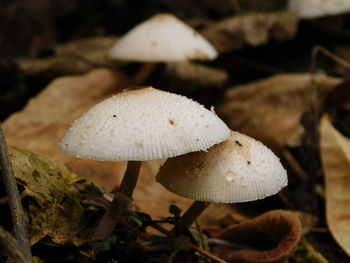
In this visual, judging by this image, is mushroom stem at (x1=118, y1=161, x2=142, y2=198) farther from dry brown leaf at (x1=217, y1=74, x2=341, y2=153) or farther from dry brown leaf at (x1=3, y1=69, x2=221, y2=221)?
dry brown leaf at (x1=217, y1=74, x2=341, y2=153)

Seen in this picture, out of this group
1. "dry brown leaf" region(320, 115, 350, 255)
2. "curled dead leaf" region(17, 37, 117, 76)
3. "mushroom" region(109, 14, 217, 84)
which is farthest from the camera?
"curled dead leaf" region(17, 37, 117, 76)

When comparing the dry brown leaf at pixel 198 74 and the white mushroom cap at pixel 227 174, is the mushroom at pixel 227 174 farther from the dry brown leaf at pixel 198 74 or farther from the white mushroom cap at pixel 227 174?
the dry brown leaf at pixel 198 74

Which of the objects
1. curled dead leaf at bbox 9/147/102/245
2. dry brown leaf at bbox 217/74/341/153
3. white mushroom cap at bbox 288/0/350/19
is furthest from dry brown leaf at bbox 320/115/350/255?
white mushroom cap at bbox 288/0/350/19

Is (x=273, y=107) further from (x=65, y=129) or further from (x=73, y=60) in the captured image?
(x=73, y=60)

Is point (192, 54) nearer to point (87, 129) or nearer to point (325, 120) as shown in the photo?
point (325, 120)

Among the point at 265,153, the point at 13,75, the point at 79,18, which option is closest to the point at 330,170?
the point at 265,153

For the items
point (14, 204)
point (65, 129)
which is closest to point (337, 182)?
point (65, 129)
